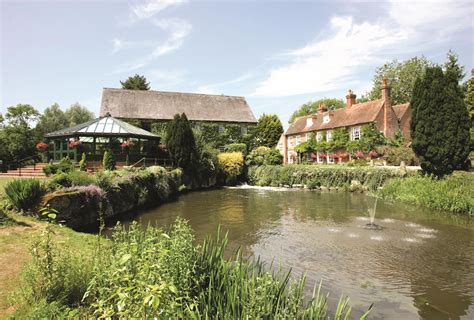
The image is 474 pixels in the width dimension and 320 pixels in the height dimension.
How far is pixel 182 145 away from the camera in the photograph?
23156 mm

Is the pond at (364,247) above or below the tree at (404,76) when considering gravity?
below

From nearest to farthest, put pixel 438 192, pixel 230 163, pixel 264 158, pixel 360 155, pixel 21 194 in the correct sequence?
pixel 21 194, pixel 438 192, pixel 230 163, pixel 360 155, pixel 264 158

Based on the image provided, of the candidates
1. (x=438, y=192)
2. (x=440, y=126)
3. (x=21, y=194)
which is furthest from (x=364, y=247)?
(x=440, y=126)

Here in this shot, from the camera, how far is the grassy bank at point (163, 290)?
3.02 m

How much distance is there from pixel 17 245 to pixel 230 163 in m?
20.0

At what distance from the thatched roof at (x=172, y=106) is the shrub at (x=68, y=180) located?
790 inches

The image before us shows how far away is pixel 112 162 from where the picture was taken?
19344mm

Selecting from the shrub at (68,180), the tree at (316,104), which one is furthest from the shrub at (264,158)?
the tree at (316,104)

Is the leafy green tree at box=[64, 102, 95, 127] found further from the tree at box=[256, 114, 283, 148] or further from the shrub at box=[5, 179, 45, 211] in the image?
the shrub at box=[5, 179, 45, 211]

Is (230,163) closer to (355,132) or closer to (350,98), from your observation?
(355,132)

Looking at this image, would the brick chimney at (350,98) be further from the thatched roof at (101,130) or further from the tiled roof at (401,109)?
the thatched roof at (101,130)

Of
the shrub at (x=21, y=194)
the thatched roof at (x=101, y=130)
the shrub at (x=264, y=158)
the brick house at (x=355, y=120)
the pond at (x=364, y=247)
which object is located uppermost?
the brick house at (x=355, y=120)

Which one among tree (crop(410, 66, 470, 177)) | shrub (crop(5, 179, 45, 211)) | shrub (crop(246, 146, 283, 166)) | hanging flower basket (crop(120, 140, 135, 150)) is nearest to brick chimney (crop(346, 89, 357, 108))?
shrub (crop(246, 146, 283, 166))

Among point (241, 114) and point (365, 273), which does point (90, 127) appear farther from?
point (365, 273)
